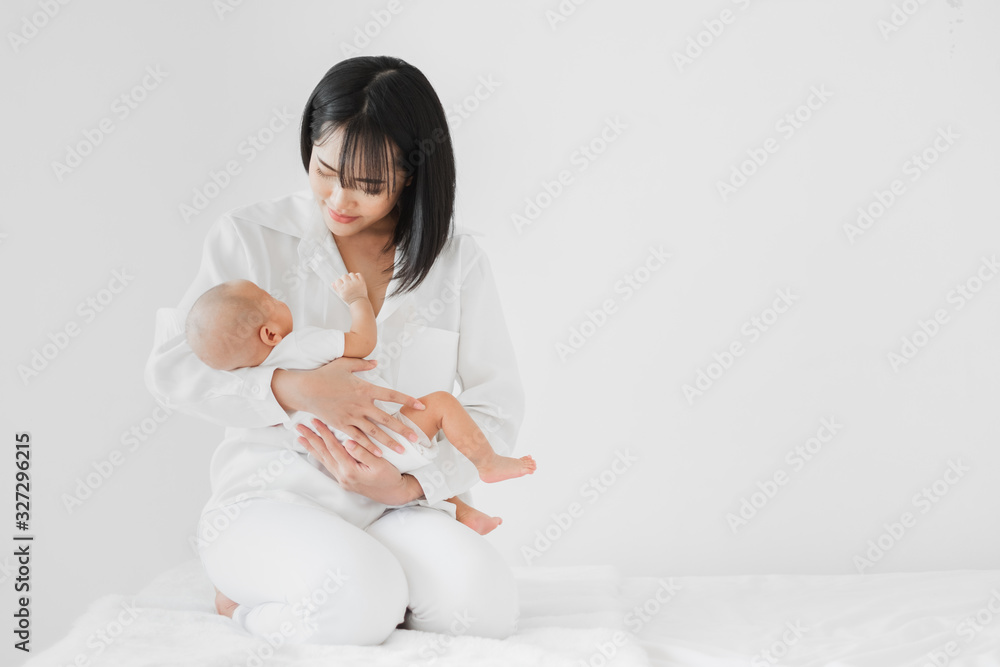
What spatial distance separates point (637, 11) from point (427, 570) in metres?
1.63

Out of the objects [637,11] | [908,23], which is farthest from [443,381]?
[908,23]

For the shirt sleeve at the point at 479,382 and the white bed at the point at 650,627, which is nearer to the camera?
the white bed at the point at 650,627

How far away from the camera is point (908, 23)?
2209 millimetres

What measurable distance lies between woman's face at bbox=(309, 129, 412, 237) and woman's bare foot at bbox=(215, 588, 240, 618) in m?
0.66

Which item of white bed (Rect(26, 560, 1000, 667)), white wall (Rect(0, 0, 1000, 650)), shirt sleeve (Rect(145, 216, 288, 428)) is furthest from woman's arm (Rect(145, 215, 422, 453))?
white wall (Rect(0, 0, 1000, 650))

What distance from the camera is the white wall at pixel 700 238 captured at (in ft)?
7.23

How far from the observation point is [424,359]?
1582mm

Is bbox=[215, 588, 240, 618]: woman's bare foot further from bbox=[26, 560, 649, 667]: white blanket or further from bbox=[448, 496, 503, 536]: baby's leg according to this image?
bbox=[448, 496, 503, 536]: baby's leg

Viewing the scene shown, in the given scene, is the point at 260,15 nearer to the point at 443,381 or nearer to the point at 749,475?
the point at 443,381

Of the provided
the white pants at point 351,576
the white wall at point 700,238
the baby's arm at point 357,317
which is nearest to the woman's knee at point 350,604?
the white pants at point 351,576

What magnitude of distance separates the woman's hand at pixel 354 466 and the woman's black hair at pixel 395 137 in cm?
30

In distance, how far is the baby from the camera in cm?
132

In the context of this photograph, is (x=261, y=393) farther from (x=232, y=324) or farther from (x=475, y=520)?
(x=475, y=520)

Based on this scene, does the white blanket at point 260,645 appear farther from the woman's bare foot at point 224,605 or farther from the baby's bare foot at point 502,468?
the baby's bare foot at point 502,468
